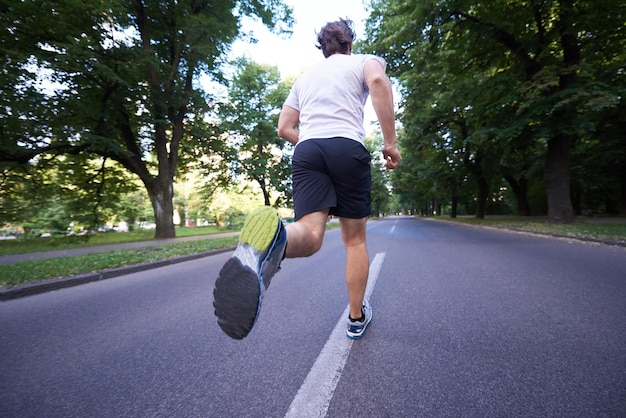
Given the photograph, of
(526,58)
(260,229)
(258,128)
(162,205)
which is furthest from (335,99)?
(258,128)

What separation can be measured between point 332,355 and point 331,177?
1079mm

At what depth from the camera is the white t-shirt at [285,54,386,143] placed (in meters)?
1.72

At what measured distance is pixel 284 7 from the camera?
13102 millimetres

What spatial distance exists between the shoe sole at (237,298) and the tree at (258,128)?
44.2ft

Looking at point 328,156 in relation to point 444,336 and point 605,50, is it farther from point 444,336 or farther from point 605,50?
point 605,50

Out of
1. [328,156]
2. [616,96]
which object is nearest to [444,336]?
[328,156]

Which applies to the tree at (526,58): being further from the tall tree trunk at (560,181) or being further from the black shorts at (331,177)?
the black shorts at (331,177)

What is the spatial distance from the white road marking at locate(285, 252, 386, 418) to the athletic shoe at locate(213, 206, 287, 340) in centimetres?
42

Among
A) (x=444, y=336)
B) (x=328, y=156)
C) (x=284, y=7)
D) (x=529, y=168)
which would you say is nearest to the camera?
(x=328, y=156)

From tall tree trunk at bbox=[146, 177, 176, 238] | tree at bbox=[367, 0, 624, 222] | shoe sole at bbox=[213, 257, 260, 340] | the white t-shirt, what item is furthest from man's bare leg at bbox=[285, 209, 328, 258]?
tall tree trunk at bbox=[146, 177, 176, 238]

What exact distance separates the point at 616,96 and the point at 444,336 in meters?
10.9

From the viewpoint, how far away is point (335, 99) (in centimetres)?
175

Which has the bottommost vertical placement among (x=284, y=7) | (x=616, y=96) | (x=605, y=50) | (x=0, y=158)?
(x=0, y=158)

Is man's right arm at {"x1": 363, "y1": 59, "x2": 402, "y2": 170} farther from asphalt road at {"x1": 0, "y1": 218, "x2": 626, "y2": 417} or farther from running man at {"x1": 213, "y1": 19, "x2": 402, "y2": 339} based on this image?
asphalt road at {"x1": 0, "y1": 218, "x2": 626, "y2": 417}
